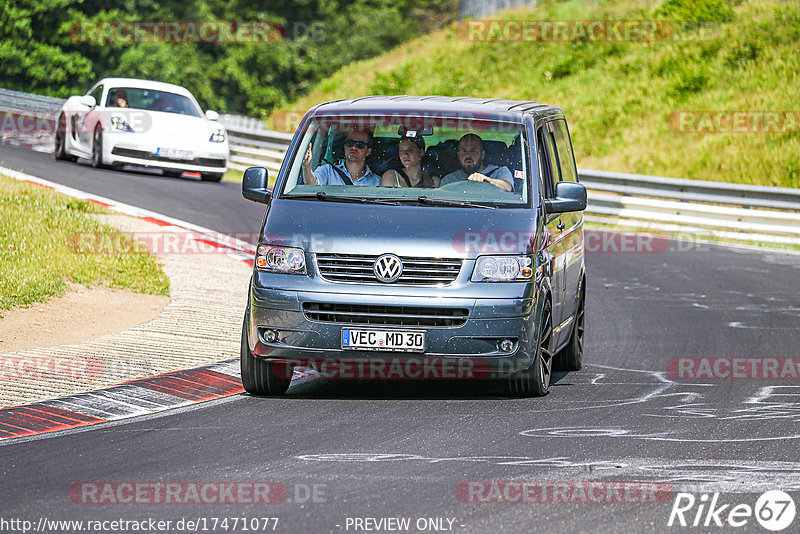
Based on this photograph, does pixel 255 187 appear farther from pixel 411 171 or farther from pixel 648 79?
pixel 648 79

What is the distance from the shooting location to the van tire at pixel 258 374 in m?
8.87

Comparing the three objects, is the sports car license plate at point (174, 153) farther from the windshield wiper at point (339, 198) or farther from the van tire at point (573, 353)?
the windshield wiper at point (339, 198)

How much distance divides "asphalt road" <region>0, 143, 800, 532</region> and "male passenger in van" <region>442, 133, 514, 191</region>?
1.49 m

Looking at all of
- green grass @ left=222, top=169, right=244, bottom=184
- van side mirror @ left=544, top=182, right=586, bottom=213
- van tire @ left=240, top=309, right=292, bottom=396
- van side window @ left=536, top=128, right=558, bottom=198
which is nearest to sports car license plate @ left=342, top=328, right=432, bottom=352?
van tire @ left=240, top=309, right=292, bottom=396

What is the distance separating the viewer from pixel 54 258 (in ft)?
46.2

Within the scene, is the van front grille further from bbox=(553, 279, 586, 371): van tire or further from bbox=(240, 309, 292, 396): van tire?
bbox=(553, 279, 586, 371): van tire

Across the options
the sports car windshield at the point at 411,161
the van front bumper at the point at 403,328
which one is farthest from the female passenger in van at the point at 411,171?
the van front bumper at the point at 403,328

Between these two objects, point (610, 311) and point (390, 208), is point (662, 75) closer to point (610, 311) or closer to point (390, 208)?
point (610, 311)

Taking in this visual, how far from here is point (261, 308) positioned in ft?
28.3

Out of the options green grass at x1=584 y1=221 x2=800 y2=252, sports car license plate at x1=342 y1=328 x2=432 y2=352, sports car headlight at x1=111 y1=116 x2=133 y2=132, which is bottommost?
green grass at x1=584 y1=221 x2=800 y2=252

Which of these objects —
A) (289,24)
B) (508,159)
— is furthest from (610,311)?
(289,24)

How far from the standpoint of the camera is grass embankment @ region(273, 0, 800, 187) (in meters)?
29.5

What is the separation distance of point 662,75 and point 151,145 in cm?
1658

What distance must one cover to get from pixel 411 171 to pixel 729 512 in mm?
4078
